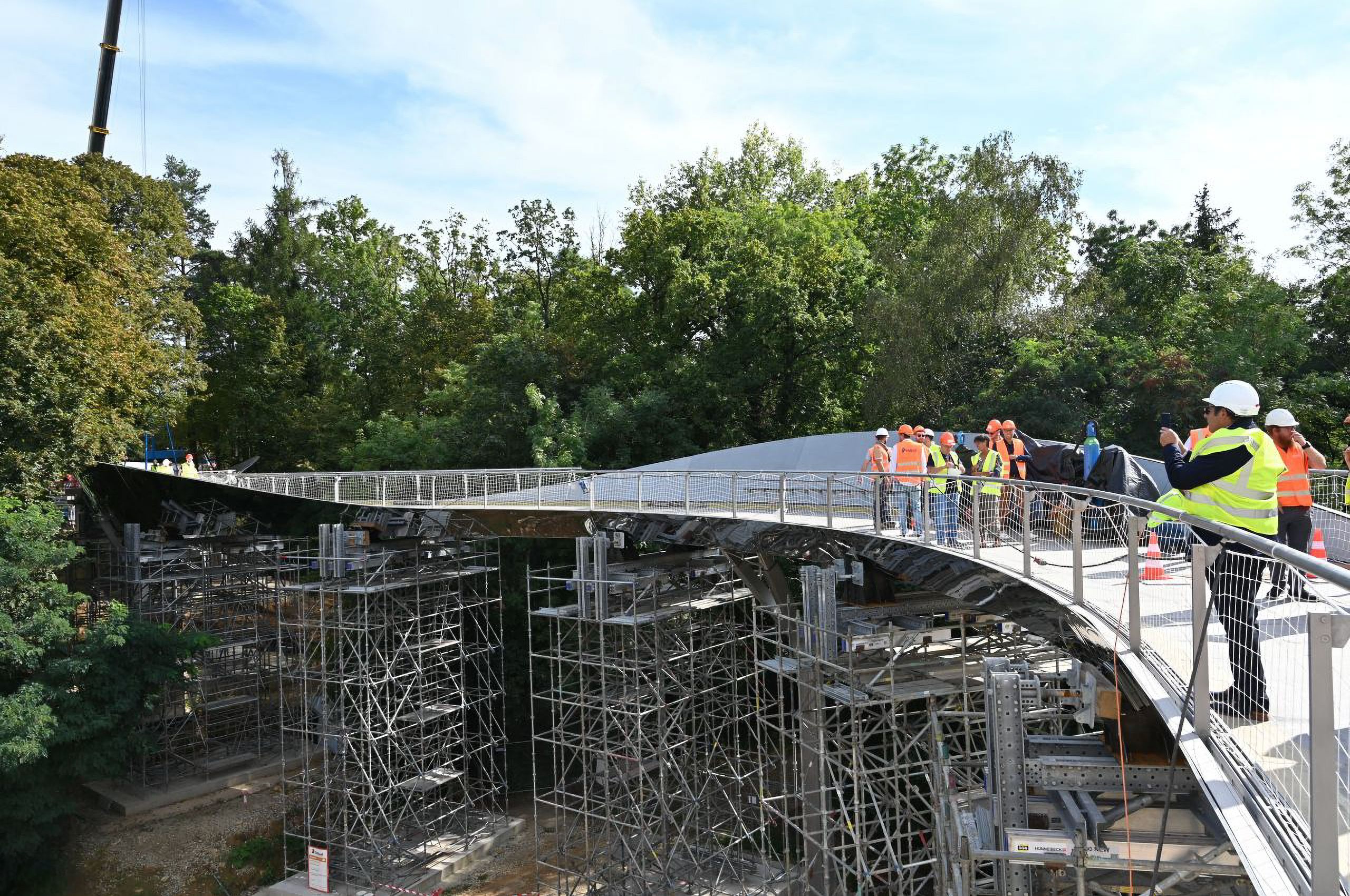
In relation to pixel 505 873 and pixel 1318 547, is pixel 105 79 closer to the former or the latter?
pixel 505 873

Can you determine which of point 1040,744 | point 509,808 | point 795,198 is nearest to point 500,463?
point 509,808

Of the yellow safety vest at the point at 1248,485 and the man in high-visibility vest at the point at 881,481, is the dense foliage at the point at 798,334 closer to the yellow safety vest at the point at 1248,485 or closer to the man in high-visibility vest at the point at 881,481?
the man in high-visibility vest at the point at 881,481

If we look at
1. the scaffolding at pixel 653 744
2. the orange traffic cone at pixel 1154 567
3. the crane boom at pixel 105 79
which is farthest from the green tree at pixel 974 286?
the crane boom at pixel 105 79

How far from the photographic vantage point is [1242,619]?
181 inches

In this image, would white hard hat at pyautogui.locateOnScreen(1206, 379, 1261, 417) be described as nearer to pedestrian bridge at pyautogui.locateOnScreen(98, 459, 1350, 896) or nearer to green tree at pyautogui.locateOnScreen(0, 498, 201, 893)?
pedestrian bridge at pyautogui.locateOnScreen(98, 459, 1350, 896)

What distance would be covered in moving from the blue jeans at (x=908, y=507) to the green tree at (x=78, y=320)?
18.4 m

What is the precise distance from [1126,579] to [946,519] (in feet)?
11.5

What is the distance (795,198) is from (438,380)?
54.6 ft

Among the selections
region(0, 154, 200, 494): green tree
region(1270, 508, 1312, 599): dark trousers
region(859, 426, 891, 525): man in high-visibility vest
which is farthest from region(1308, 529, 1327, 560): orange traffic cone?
region(0, 154, 200, 494): green tree

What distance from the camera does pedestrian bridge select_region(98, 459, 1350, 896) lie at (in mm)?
3176

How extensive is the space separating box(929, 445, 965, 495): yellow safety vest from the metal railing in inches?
1.8

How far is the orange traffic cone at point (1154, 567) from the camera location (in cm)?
777

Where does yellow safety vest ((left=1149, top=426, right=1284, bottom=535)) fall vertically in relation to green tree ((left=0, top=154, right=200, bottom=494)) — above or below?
below

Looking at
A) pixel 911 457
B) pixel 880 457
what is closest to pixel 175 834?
pixel 880 457
